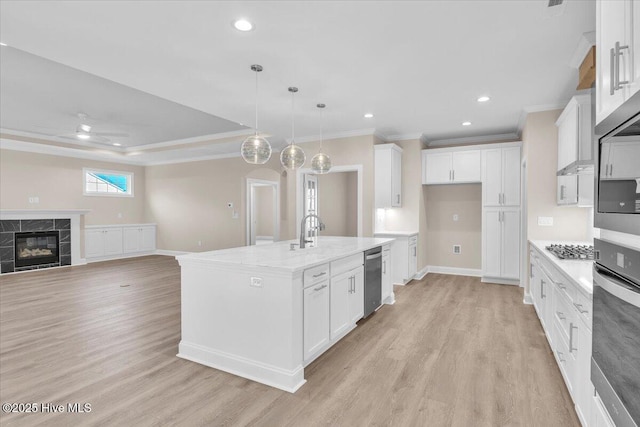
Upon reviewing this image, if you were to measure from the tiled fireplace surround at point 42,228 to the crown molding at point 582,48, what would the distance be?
9.19 m

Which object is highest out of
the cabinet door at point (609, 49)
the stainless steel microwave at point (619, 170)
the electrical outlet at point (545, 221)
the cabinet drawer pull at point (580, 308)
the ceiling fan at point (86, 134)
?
the ceiling fan at point (86, 134)

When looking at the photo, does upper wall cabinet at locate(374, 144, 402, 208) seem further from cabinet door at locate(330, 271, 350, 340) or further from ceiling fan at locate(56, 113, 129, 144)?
ceiling fan at locate(56, 113, 129, 144)

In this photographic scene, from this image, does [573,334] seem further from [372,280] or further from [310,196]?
[310,196]

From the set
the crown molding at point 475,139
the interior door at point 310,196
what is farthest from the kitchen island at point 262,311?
the crown molding at point 475,139

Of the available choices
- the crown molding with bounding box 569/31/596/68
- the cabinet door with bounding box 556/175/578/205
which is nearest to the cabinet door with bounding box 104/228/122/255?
the cabinet door with bounding box 556/175/578/205

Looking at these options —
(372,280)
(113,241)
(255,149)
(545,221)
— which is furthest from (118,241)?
(545,221)

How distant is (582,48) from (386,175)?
10.5ft

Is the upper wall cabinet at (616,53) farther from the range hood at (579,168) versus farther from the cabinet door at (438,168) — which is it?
the cabinet door at (438,168)

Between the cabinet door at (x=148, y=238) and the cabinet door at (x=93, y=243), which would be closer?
the cabinet door at (x=93, y=243)

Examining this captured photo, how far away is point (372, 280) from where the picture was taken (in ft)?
13.0

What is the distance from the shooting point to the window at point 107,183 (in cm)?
841

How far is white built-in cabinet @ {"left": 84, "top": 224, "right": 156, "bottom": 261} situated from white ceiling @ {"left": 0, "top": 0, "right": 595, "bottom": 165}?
5.67m

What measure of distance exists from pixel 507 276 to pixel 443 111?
2.99 m

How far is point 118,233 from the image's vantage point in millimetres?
8695
